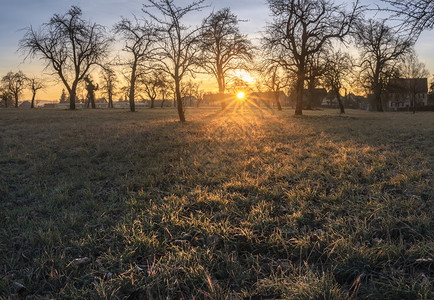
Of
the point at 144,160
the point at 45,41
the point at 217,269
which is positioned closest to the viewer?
the point at 217,269

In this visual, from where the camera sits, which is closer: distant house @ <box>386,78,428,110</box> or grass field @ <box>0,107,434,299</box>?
grass field @ <box>0,107,434,299</box>

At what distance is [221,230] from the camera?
2.82 m

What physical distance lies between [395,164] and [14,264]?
22.7ft

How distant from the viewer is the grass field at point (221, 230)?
6.64 feet

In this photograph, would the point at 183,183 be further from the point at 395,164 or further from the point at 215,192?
the point at 395,164

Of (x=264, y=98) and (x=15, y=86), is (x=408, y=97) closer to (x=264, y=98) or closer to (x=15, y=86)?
(x=264, y=98)

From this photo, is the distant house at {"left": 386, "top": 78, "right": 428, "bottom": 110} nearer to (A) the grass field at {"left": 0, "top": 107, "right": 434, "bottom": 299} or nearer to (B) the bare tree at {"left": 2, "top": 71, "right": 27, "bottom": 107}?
(A) the grass field at {"left": 0, "top": 107, "right": 434, "bottom": 299}

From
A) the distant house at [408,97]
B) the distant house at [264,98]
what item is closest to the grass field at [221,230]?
the distant house at [264,98]

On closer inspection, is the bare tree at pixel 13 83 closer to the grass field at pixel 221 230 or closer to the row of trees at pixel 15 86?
the row of trees at pixel 15 86

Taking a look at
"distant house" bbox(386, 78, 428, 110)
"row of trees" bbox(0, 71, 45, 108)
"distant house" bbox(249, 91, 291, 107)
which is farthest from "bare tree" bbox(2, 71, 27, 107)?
"distant house" bbox(386, 78, 428, 110)

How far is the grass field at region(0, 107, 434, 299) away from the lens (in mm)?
→ 2025

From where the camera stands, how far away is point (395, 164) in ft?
17.2

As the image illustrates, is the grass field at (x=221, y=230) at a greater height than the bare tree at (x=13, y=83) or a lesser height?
lesser

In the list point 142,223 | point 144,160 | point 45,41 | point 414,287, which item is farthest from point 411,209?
point 45,41
